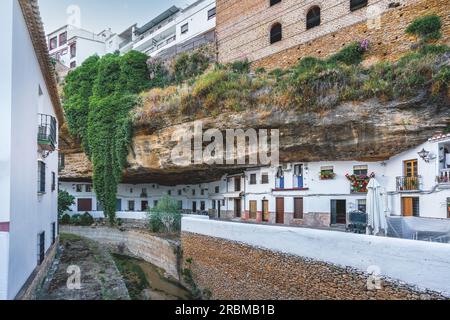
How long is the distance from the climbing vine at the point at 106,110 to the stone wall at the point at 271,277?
10.4 metres

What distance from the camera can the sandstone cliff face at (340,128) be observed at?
1334cm

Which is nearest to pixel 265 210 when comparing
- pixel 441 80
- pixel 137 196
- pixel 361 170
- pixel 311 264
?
pixel 361 170

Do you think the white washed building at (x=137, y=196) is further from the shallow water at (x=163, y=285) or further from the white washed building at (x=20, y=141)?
the white washed building at (x=20, y=141)

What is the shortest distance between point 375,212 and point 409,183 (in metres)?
5.45

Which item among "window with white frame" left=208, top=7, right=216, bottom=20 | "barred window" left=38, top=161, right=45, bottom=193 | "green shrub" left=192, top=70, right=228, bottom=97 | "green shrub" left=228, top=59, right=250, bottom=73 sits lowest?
"barred window" left=38, top=161, right=45, bottom=193

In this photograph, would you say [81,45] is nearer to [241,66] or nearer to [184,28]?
[184,28]

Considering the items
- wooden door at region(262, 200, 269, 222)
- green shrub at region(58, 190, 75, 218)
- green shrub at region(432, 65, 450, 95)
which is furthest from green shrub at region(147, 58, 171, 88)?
green shrub at region(432, 65, 450, 95)

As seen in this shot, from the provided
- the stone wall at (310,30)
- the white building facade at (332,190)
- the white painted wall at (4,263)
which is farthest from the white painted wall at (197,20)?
the white painted wall at (4,263)

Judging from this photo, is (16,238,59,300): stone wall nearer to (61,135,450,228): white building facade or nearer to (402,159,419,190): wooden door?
(61,135,450,228): white building facade

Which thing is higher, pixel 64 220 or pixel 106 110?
pixel 106 110

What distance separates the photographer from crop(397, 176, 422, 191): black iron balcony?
1367 centimetres

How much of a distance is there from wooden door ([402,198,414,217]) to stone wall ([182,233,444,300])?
7.82m

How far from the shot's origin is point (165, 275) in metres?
15.5

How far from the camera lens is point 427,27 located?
14219 mm
